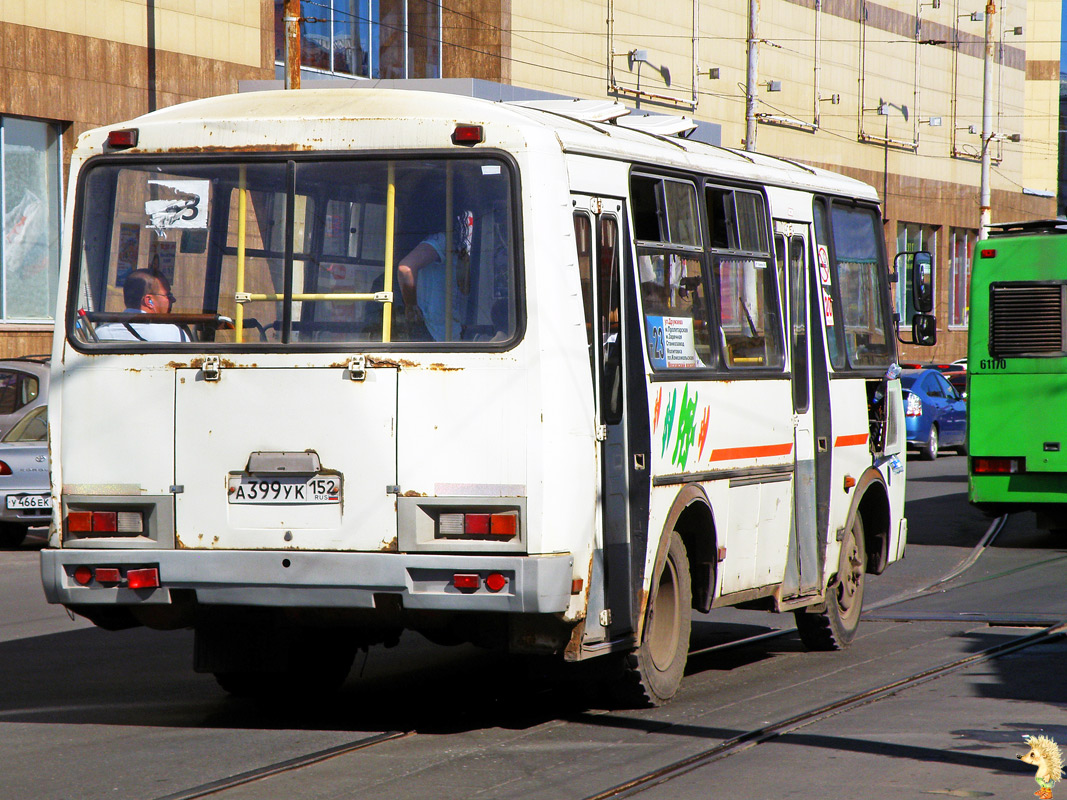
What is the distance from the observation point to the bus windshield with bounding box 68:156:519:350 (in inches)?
289

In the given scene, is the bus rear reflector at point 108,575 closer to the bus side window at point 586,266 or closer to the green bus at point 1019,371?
the bus side window at point 586,266

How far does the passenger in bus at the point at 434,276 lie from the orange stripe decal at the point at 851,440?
3.82 meters

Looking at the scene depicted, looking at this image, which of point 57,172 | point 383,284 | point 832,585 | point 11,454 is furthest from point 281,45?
point 383,284

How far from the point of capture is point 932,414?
3041 cm

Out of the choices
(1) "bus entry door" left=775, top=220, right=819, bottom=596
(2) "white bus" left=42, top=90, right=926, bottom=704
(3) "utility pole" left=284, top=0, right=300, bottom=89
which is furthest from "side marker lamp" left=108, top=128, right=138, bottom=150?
(3) "utility pole" left=284, top=0, right=300, bottom=89

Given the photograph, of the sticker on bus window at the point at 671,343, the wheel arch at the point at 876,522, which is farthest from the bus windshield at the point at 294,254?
the wheel arch at the point at 876,522

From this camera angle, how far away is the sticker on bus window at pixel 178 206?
25.3ft

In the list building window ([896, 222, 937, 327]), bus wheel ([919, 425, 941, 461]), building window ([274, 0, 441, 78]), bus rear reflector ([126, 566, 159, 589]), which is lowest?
bus wheel ([919, 425, 941, 461])

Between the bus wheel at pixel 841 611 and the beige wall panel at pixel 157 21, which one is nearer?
the bus wheel at pixel 841 611

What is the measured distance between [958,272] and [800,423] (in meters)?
53.4

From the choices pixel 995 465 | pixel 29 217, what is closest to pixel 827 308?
pixel 995 465

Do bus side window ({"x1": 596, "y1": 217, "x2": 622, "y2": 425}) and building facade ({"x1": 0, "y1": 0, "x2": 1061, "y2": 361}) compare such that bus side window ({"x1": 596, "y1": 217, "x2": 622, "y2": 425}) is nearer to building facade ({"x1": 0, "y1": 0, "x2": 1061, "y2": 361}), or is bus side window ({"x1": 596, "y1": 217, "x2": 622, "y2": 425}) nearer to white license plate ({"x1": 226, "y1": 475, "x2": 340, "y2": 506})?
white license plate ({"x1": 226, "y1": 475, "x2": 340, "y2": 506})

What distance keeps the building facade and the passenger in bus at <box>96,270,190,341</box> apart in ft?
65.3

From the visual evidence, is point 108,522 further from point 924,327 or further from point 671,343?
point 924,327
